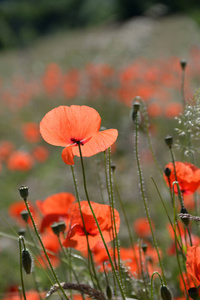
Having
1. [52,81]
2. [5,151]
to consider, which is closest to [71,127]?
[5,151]

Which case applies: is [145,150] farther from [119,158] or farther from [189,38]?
[189,38]

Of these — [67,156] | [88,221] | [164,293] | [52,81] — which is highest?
[52,81]

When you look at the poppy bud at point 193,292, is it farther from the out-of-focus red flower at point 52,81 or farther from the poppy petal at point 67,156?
the out-of-focus red flower at point 52,81

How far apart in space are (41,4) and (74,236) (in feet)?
91.7

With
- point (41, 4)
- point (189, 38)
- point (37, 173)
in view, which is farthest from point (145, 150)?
point (41, 4)

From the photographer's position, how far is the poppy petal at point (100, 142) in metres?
0.75

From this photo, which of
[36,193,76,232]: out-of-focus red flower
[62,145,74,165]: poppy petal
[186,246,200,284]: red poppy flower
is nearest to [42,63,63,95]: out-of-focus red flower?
[36,193,76,232]: out-of-focus red flower

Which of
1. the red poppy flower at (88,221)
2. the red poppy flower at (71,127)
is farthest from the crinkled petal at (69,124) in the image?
the red poppy flower at (88,221)

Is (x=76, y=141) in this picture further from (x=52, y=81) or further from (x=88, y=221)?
(x=52, y=81)

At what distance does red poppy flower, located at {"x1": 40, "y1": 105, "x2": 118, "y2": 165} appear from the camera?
0.79m

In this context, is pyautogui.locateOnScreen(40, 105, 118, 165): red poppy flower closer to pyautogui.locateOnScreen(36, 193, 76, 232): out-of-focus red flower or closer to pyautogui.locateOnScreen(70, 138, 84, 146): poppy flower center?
pyautogui.locateOnScreen(70, 138, 84, 146): poppy flower center

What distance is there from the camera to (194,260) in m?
0.72

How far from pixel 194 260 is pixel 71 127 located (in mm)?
321

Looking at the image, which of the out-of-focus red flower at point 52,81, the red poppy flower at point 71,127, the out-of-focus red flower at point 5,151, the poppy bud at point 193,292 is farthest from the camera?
the out-of-focus red flower at point 52,81
